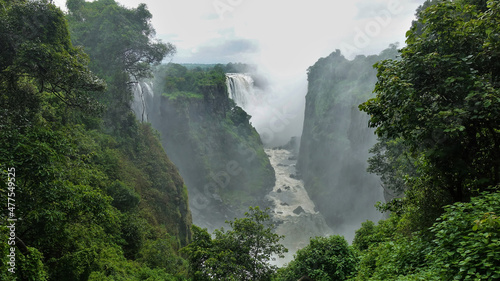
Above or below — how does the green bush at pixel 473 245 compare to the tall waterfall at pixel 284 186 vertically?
below

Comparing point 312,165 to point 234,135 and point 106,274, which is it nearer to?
point 234,135

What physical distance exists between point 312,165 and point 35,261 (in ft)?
183

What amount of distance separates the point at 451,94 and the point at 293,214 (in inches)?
1741

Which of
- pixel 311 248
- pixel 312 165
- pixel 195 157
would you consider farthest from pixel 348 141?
pixel 311 248

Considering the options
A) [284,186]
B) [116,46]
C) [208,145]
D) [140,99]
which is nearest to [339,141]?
[284,186]

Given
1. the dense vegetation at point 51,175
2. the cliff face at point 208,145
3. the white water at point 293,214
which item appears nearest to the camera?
the dense vegetation at point 51,175

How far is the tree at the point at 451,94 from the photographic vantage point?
16.4 ft

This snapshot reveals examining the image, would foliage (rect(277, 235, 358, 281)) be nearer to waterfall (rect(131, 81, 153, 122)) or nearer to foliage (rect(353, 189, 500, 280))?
foliage (rect(353, 189, 500, 280))

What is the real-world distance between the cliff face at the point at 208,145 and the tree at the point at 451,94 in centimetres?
3690

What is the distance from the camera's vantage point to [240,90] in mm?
60531

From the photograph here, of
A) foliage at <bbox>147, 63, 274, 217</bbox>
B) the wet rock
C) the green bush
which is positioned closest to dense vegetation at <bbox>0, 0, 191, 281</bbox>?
the green bush

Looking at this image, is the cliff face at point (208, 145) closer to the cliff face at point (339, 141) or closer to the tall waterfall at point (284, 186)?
the tall waterfall at point (284, 186)

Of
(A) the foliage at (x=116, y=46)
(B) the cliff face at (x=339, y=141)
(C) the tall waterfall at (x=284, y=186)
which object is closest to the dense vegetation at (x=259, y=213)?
(A) the foliage at (x=116, y=46)

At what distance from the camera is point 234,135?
5100 centimetres
